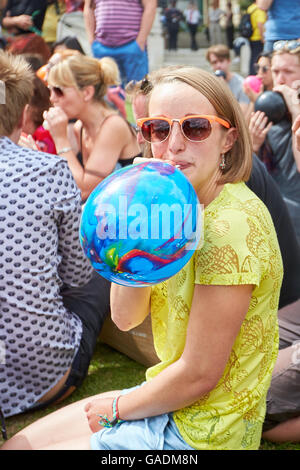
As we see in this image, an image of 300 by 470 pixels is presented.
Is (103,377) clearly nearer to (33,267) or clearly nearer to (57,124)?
(33,267)

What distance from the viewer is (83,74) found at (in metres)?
4.30

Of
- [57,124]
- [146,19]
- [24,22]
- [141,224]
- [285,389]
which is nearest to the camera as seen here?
[141,224]

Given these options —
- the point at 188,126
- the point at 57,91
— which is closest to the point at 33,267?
the point at 188,126

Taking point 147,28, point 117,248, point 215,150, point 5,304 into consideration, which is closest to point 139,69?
point 147,28

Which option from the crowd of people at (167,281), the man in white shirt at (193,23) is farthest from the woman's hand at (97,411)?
the man in white shirt at (193,23)

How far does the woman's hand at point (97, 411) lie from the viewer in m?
1.79

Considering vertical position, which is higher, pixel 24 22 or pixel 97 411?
pixel 24 22

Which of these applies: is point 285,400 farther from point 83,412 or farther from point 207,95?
point 207,95

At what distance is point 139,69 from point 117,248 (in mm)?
5610

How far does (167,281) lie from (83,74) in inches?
116

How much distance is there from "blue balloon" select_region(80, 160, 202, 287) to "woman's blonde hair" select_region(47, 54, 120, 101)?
10.3 feet

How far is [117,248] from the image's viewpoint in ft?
4.19

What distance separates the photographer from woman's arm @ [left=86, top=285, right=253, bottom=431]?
59.6 inches

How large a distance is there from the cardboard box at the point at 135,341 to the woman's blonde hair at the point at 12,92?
3.87 ft
